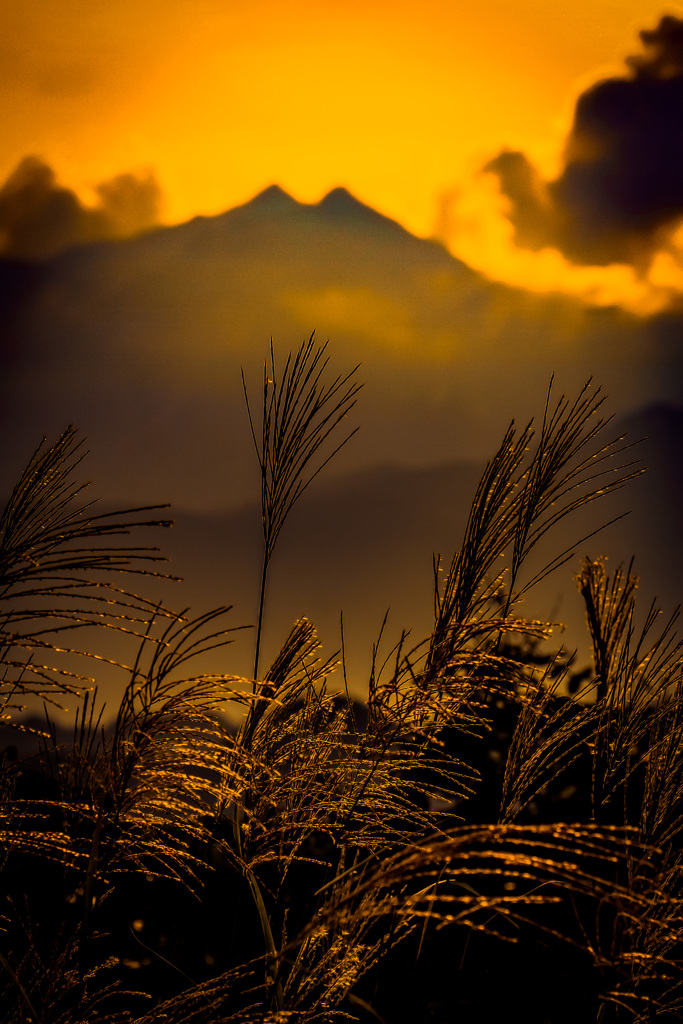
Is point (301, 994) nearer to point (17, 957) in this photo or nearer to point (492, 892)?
point (17, 957)

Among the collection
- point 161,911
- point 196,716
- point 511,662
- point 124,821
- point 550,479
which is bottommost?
point 161,911

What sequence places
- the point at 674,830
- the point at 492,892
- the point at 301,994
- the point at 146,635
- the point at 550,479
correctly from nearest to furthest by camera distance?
the point at 146,635
the point at 301,994
the point at 674,830
the point at 550,479
the point at 492,892

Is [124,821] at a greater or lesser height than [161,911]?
greater

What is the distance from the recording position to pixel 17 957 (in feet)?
5.30

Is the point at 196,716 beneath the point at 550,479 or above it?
beneath

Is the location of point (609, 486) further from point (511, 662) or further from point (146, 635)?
point (146, 635)

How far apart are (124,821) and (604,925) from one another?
176 cm

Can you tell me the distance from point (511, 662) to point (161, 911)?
1732 millimetres

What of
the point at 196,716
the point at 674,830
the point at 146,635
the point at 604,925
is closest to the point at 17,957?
the point at 196,716

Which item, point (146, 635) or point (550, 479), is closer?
point (146, 635)

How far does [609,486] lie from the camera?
4.53ft

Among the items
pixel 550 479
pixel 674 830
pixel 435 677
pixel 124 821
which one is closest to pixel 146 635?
pixel 124 821

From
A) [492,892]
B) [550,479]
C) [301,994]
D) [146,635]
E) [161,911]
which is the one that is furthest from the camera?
[161,911]

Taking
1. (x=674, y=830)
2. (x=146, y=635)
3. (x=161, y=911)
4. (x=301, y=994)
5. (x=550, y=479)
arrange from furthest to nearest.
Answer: (x=161, y=911)
(x=550, y=479)
(x=674, y=830)
(x=301, y=994)
(x=146, y=635)
